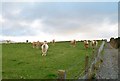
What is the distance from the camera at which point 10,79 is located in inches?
722

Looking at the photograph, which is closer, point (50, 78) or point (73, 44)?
point (50, 78)

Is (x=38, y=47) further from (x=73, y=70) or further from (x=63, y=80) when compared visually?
(x=63, y=80)

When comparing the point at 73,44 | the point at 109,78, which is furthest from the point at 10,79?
the point at 73,44

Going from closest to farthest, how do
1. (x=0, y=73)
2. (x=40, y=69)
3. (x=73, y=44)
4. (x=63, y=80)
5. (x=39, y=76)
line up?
(x=63, y=80) < (x=39, y=76) < (x=0, y=73) < (x=40, y=69) < (x=73, y=44)

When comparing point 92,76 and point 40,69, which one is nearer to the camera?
point 92,76

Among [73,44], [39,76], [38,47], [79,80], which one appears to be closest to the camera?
[79,80]

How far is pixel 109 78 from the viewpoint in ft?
71.4

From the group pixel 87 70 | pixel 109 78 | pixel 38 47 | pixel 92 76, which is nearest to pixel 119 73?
pixel 109 78

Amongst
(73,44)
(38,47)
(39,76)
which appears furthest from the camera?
(73,44)

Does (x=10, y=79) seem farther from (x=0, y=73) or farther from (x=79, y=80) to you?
(x=79, y=80)

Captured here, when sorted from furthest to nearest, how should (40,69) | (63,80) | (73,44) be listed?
(73,44) < (40,69) < (63,80)

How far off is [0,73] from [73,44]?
36236 millimetres

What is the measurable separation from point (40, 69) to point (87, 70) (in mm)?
4902

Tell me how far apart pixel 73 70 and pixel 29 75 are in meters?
3.36
